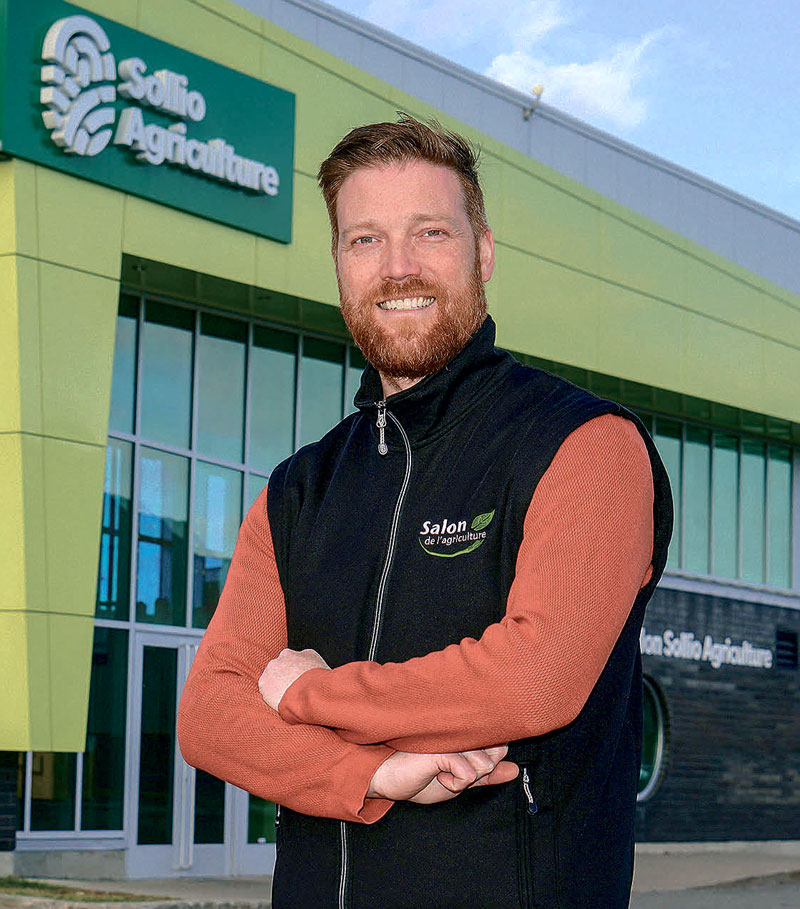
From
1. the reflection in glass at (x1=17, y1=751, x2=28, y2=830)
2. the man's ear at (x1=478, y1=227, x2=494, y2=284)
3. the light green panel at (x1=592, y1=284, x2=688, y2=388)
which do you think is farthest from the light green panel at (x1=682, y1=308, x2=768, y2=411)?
the man's ear at (x1=478, y1=227, x2=494, y2=284)

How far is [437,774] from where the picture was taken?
7.57 feet

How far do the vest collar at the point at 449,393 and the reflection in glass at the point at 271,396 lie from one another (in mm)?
13763

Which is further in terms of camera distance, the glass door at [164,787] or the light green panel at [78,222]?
the glass door at [164,787]

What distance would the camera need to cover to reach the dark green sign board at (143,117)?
1283 centimetres

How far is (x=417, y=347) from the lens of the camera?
8.86 ft

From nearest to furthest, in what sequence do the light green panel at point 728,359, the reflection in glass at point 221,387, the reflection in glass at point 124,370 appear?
the reflection in glass at point 124,370 → the reflection in glass at point 221,387 → the light green panel at point 728,359

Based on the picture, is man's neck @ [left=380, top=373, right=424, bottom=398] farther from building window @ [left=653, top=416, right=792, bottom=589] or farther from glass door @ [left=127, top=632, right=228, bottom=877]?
building window @ [left=653, top=416, right=792, bottom=589]

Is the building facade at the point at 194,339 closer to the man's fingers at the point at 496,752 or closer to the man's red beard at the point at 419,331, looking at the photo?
the man's red beard at the point at 419,331

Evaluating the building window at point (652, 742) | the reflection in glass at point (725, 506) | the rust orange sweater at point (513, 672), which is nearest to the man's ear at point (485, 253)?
the rust orange sweater at point (513, 672)

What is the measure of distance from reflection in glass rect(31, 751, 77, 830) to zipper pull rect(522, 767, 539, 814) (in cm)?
1236

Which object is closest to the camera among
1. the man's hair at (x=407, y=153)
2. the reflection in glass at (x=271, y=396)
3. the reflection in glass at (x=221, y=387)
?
the man's hair at (x=407, y=153)

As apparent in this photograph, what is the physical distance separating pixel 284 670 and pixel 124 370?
12.9 meters

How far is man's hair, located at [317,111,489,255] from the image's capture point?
2.67m

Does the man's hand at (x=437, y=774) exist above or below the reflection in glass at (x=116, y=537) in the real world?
below
